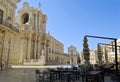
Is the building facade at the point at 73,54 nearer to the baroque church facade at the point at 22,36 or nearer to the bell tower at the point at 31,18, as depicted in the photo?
the baroque church facade at the point at 22,36

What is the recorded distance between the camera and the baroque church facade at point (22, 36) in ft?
53.3

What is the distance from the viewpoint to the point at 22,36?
29344 mm

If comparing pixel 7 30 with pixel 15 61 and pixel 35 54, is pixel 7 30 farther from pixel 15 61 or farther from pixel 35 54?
pixel 35 54

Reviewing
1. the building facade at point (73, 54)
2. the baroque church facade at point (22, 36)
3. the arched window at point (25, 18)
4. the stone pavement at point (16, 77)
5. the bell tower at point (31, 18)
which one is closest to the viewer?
the stone pavement at point (16, 77)

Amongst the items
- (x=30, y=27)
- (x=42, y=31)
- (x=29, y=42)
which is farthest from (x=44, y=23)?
(x=29, y=42)

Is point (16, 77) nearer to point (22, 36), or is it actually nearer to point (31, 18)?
point (22, 36)

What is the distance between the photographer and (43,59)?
2683 centimetres

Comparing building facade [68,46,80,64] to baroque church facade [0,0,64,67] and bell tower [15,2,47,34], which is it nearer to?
baroque church facade [0,0,64,67]

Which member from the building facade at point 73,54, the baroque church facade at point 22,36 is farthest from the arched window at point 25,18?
the building facade at point 73,54

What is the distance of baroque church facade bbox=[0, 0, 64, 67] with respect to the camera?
16233 millimetres

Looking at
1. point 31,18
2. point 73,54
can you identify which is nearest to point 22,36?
point 31,18

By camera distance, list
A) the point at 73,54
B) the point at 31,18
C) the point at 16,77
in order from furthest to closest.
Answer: the point at 73,54
the point at 31,18
the point at 16,77

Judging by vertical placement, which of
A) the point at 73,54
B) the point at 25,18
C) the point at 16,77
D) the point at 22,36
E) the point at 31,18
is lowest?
the point at 16,77

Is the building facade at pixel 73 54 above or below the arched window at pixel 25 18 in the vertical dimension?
below
